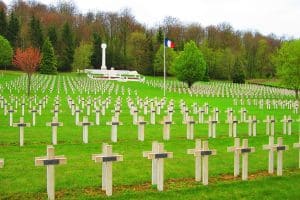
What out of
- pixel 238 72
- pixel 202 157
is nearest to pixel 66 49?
pixel 238 72

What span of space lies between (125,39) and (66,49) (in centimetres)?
1620

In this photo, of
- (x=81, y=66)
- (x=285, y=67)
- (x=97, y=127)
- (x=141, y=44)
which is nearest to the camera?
(x=97, y=127)

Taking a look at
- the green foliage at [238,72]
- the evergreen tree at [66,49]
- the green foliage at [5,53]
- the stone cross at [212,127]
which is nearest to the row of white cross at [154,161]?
the stone cross at [212,127]

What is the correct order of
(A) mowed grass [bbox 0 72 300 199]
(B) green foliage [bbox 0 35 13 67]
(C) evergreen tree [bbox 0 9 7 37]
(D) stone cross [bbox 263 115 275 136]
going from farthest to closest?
(C) evergreen tree [bbox 0 9 7 37] → (B) green foliage [bbox 0 35 13 67] → (D) stone cross [bbox 263 115 275 136] → (A) mowed grass [bbox 0 72 300 199]

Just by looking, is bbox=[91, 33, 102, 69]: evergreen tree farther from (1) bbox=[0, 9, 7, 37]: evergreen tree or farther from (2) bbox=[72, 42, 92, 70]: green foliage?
(1) bbox=[0, 9, 7, 37]: evergreen tree

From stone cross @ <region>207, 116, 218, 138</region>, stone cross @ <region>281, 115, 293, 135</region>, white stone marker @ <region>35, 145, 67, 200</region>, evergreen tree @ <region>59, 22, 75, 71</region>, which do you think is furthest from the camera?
evergreen tree @ <region>59, 22, 75, 71</region>

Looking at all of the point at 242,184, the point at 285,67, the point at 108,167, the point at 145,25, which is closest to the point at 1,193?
the point at 108,167

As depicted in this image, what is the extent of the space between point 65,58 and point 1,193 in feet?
266

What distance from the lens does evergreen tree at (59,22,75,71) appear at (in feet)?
284

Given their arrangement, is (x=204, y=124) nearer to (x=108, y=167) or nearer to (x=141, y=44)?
(x=108, y=167)

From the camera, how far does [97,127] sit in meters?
17.7

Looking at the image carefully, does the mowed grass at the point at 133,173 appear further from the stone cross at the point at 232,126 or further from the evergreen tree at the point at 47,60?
the evergreen tree at the point at 47,60

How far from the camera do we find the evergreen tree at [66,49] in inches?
3403

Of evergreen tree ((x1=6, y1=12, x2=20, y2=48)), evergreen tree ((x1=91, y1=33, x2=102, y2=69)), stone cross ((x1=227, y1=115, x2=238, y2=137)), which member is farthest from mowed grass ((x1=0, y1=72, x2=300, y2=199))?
evergreen tree ((x1=91, y1=33, x2=102, y2=69))
